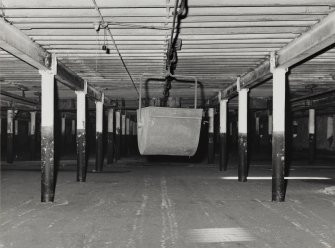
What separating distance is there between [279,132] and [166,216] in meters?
3.17

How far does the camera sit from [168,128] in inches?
271

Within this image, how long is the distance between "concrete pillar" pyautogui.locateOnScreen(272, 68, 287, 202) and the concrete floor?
38cm

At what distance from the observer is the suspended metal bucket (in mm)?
6820

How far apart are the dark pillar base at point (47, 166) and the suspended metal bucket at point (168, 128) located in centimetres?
216

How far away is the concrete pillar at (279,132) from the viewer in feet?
26.5

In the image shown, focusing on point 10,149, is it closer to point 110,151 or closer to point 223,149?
point 110,151

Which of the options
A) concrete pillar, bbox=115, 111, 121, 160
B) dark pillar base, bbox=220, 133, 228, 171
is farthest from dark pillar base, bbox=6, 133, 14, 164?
dark pillar base, bbox=220, 133, 228, 171

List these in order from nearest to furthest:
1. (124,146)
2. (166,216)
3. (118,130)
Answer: (166,216) → (118,130) → (124,146)

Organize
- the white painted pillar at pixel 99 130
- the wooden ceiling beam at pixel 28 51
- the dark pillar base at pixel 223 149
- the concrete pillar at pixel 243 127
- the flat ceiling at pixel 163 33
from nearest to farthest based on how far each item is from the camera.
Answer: the flat ceiling at pixel 163 33 < the wooden ceiling beam at pixel 28 51 < the concrete pillar at pixel 243 127 < the white painted pillar at pixel 99 130 < the dark pillar base at pixel 223 149

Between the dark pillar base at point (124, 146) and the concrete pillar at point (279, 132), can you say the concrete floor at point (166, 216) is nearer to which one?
the concrete pillar at point (279, 132)

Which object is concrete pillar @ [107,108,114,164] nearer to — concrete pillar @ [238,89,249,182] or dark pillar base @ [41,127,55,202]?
concrete pillar @ [238,89,249,182]

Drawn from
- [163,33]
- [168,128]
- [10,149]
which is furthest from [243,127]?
[10,149]

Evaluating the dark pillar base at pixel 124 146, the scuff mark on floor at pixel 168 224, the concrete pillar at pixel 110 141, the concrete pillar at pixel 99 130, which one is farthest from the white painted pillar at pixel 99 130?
the dark pillar base at pixel 124 146

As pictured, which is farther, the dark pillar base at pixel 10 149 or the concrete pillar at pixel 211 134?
the dark pillar base at pixel 10 149
